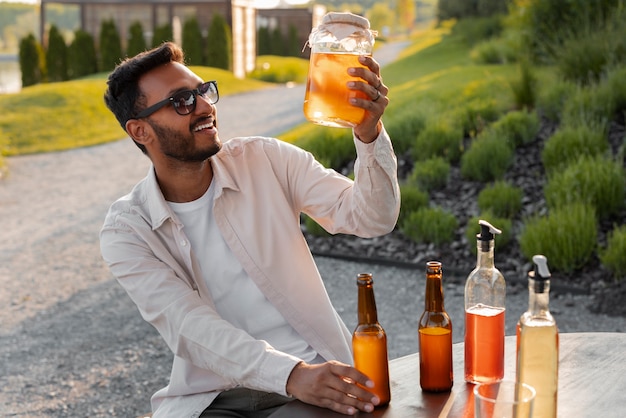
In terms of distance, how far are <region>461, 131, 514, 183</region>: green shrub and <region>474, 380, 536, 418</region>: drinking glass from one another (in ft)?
17.6

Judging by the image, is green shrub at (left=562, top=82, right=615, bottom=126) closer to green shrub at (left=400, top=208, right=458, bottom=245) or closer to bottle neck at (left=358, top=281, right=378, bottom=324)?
green shrub at (left=400, top=208, right=458, bottom=245)

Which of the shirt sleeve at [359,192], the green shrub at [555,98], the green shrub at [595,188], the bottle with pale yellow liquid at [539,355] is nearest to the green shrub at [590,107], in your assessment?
the green shrub at [555,98]

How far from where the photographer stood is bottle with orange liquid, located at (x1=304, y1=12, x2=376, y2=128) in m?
2.12

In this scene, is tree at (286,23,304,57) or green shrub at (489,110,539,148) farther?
tree at (286,23,304,57)

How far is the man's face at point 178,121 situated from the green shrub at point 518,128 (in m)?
5.09

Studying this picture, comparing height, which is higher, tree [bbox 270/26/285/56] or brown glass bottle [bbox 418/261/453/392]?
brown glass bottle [bbox 418/261/453/392]

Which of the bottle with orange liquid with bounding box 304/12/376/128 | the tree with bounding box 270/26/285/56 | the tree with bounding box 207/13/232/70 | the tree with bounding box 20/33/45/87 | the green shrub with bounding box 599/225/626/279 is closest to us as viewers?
the bottle with orange liquid with bounding box 304/12/376/128

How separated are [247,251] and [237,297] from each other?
144mm

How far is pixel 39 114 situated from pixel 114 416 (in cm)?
1110

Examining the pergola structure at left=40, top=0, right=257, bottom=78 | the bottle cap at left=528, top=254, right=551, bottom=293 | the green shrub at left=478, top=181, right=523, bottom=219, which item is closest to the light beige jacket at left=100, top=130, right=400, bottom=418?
the bottle cap at left=528, top=254, right=551, bottom=293

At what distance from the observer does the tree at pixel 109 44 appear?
21156mm

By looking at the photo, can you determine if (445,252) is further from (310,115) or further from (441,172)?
(310,115)

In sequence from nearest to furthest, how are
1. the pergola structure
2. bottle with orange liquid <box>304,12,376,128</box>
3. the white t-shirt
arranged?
1. bottle with orange liquid <box>304,12,376,128</box>
2. the white t-shirt
3. the pergola structure

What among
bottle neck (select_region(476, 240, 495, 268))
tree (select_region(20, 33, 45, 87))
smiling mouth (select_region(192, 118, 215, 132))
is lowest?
tree (select_region(20, 33, 45, 87))
